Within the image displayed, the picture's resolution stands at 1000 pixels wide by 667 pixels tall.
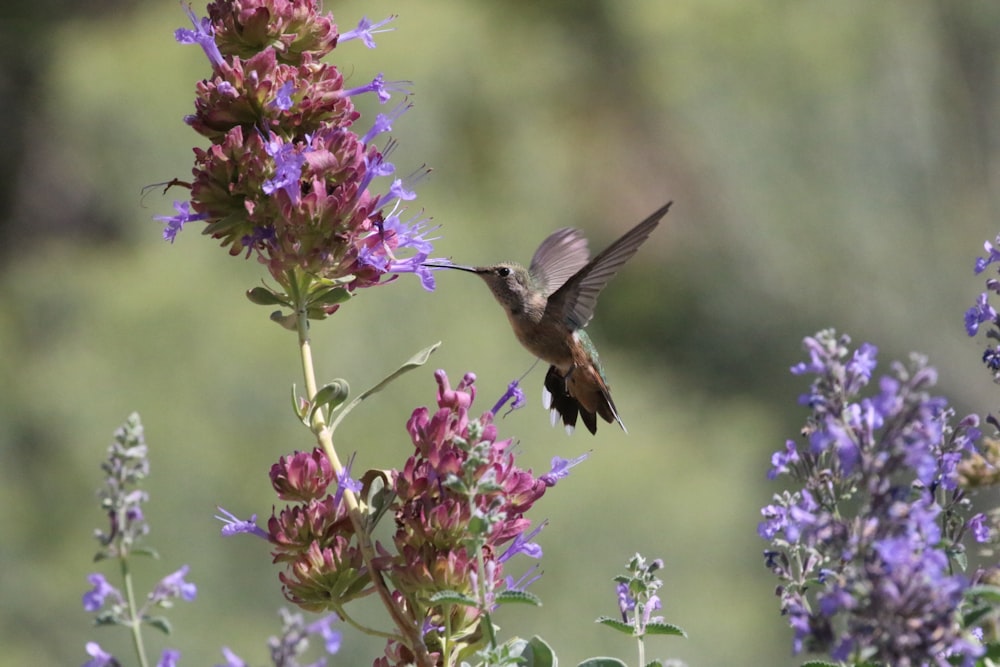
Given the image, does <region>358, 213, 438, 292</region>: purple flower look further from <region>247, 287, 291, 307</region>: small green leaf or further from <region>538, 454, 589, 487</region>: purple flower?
<region>538, 454, 589, 487</region>: purple flower

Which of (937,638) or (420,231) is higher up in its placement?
(420,231)

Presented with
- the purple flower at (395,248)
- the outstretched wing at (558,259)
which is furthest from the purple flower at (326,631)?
the outstretched wing at (558,259)

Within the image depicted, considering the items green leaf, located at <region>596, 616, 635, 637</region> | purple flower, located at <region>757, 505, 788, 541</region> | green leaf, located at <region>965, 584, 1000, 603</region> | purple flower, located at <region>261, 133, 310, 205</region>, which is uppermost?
purple flower, located at <region>261, 133, 310, 205</region>

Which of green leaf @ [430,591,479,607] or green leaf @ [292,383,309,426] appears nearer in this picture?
green leaf @ [430,591,479,607]

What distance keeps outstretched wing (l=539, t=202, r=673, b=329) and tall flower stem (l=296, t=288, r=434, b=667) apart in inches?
30.0

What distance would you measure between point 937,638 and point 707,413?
24.7ft

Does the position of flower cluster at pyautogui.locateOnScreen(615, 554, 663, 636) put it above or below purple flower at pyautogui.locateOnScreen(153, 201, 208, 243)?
below

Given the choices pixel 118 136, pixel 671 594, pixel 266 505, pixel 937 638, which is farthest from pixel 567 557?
pixel 937 638

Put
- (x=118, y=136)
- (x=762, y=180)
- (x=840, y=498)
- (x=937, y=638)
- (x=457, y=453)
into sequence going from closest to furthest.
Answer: (x=937, y=638) → (x=840, y=498) → (x=457, y=453) → (x=118, y=136) → (x=762, y=180)

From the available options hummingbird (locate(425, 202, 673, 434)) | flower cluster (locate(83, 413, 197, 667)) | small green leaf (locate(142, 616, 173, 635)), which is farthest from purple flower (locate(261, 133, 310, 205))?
hummingbird (locate(425, 202, 673, 434))

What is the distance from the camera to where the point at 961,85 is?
8500 mm

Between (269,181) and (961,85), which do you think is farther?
(961,85)

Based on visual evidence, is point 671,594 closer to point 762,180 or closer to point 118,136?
point 762,180

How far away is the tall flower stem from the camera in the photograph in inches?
48.4
